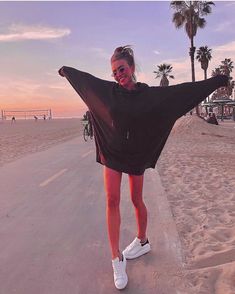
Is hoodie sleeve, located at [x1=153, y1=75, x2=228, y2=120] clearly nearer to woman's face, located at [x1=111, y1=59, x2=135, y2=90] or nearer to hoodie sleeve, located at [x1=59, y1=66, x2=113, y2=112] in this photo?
woman's face, located at [x1=111, y1=59, x2=135, y2=90]

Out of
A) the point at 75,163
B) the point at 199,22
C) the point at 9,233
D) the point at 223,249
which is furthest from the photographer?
the point at 199,22

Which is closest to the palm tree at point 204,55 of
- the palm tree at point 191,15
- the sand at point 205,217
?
the palm tree at point 191,15

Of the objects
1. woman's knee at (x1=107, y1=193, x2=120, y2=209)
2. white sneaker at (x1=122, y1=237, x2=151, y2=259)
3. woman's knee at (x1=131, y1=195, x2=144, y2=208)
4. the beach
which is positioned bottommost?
the beach

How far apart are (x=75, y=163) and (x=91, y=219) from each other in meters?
7.05

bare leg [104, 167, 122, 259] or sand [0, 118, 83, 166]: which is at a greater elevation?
bare leg [104, 167, 122, 259]

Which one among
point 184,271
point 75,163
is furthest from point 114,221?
point 75,163

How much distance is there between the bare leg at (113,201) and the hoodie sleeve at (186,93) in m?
0.74

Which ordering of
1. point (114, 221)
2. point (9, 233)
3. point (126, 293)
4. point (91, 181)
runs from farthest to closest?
point (91, 181) → point (9, 233) → point (114, 221) → point (126, 293)

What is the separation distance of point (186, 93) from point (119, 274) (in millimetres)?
1736

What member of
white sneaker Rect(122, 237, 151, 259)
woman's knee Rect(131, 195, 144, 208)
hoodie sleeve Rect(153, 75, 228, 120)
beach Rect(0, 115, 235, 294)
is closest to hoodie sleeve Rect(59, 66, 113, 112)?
hoodie sleeve Rect(153, 75, 228, 120)

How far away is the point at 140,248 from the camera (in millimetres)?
4852

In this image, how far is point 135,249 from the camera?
189 inches

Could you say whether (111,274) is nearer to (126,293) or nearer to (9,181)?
(126,293)

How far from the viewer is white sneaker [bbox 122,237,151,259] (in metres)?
4.75
